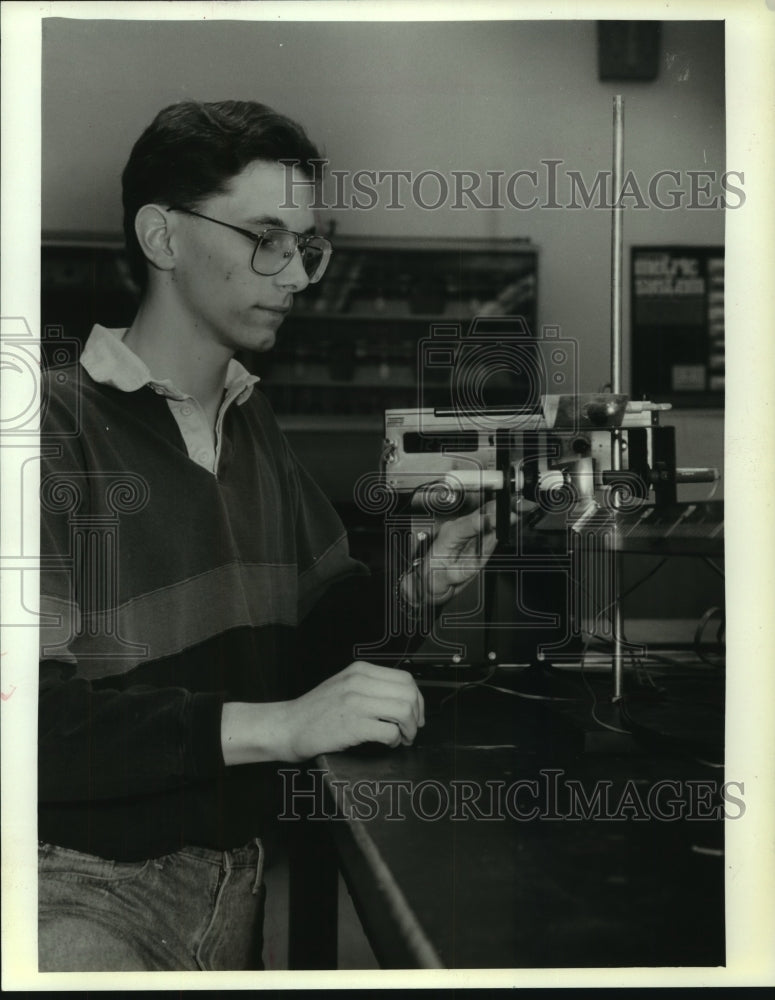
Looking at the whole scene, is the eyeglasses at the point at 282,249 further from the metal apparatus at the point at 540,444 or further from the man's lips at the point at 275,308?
the metal apparatus at the point at 540,444

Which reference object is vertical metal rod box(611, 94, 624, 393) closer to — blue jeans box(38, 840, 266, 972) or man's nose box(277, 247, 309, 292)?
man's nose box(277, 247, 309, 292)

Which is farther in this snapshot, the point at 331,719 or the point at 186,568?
the point at 186,568

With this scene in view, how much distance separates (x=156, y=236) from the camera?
5.15 ft

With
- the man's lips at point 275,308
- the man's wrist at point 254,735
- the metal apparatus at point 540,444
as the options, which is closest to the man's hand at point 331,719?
the man's wrist at point 254,735

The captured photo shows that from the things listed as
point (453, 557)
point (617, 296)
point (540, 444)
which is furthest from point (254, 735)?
point (617, 296)

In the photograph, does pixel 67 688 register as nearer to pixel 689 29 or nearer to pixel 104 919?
pixel 104 919

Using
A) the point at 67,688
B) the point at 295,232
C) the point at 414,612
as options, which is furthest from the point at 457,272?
the point at 67,688

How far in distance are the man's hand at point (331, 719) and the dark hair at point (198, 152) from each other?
0.73 metres

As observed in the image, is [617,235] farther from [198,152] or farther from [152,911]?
[152,911]

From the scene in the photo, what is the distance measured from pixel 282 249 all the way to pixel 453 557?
0.59 m

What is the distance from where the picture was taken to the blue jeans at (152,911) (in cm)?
151

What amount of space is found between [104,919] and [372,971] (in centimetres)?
45

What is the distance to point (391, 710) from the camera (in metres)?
1.32

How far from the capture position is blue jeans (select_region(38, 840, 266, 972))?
4.94 feet
